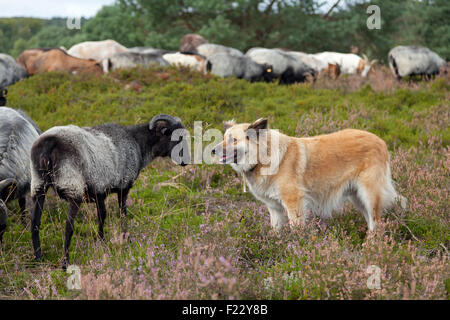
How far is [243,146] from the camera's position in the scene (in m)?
4.75

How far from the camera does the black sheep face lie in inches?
233

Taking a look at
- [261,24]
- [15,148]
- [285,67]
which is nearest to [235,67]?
[285,67]

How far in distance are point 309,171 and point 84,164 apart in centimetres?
264

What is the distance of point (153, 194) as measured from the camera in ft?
21.8

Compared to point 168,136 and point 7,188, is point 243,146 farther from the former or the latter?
point 7,188

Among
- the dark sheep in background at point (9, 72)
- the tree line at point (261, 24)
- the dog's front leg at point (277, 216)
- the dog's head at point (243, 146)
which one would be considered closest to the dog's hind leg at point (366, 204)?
the dog's front leg at point (277, 216)

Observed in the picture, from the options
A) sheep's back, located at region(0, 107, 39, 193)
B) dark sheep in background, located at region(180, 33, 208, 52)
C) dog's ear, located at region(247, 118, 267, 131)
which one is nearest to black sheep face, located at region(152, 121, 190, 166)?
dog's ear, located at region(247, 118, 267, 131)

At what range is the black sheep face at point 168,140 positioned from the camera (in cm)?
593

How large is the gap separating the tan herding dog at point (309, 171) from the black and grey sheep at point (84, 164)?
1.36 m

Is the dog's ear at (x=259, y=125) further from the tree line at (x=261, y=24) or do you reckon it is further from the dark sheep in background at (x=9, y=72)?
the tree line at (x=261, y=24)

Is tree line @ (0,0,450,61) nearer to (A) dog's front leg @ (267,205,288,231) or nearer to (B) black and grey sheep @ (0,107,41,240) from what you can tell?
(B) black and grey sheep @ (0,107,41,240)

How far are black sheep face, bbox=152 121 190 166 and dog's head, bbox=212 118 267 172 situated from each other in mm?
1389

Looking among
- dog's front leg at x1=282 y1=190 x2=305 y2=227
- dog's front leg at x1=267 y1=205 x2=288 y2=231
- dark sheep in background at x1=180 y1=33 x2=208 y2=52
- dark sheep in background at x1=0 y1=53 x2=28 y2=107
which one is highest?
dark sheep in background at x1=180 y1=33 x2=208 y2=52
